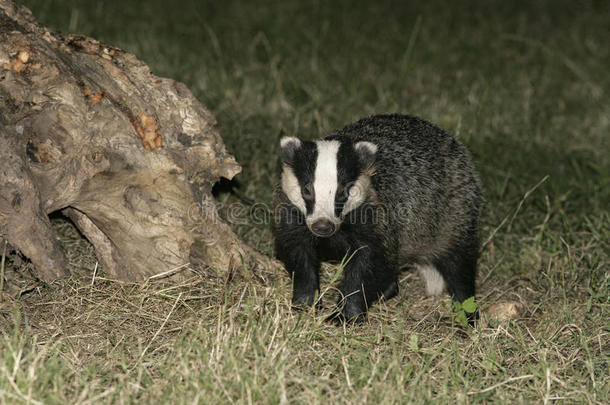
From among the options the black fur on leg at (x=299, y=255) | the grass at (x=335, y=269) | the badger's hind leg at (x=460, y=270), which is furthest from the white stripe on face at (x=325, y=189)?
the badger's hind leg at (x=460, y=270)

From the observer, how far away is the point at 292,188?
164 inches

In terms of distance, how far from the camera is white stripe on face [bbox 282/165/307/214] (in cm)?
412

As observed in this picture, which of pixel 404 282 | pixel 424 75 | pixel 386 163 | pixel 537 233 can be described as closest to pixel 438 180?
pixel 386 163

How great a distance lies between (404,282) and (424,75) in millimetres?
3494

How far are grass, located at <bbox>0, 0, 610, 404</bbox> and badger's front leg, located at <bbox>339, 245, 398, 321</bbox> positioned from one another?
163 millimetres

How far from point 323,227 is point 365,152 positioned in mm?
533

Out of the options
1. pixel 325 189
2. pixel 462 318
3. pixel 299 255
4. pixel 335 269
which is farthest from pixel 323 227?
pixel 335 269

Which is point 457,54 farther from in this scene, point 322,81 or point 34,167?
point 34,167

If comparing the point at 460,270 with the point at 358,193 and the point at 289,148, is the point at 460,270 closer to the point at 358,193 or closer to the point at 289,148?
the point at 358,193

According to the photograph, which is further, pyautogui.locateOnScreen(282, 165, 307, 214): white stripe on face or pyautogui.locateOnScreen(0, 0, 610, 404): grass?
pyautogui.locateOnScreen(282, 165, 307, 214): white stripe on face

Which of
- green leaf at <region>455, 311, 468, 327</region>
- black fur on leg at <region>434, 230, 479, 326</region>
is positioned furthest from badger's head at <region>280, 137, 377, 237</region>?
black fur on leg at <region>434, 230, 479, 326</region>

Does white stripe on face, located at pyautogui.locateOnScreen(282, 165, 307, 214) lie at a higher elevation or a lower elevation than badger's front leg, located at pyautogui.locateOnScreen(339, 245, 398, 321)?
higher

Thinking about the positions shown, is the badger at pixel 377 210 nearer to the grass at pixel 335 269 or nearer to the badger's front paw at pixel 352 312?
the badger's front paw at pixel 352 312

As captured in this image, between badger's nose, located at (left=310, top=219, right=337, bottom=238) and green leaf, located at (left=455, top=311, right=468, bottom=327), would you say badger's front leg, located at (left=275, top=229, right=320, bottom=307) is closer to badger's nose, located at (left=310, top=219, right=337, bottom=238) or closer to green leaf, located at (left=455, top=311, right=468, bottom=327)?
badger's nose, located at (left=310, top=219, right=337, bottom=238)
